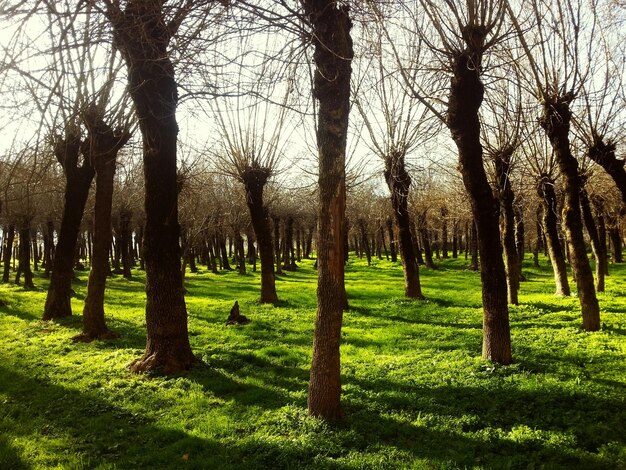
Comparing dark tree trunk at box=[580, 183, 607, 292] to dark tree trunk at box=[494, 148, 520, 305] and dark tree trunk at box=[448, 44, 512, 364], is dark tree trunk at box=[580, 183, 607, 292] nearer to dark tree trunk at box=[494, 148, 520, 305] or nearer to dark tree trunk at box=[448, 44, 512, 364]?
dark tree trunk at box=[494, 148, 520, 305]

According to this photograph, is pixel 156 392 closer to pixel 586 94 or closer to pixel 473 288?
pixel 586 94

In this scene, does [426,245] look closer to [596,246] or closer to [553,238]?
[596,246]

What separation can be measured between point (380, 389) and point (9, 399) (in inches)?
227

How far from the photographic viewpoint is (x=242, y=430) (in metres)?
5.60

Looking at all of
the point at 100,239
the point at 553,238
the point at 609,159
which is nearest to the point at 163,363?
the point at 100,239

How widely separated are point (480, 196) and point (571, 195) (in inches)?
164

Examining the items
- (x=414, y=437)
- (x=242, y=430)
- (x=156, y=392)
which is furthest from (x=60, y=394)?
(x=414, y=437)

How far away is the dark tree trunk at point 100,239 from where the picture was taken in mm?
10852

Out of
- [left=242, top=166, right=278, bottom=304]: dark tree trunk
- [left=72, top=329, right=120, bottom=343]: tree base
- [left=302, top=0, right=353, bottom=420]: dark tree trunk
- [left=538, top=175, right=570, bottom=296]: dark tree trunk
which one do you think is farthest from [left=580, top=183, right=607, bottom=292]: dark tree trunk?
[left=72, top=329, right=120, bottom=343]: tree base

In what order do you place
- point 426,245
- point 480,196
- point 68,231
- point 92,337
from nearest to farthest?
point 480,196 < point 92,337 < point 68,231 < point 426,245

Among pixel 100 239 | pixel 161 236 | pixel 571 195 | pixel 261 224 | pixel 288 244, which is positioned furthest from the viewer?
pixel 288 244

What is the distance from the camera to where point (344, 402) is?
6262mm

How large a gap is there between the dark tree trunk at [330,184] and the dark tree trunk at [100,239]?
7208mm

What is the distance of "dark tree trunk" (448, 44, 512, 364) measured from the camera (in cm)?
762
